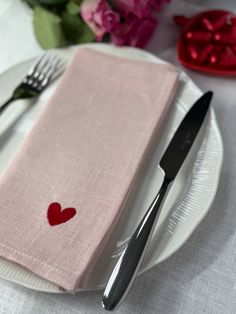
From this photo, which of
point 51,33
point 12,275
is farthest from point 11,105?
point 12,275

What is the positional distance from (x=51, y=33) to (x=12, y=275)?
392 millimetres

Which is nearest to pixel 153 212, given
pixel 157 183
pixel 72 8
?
pixel 157 183

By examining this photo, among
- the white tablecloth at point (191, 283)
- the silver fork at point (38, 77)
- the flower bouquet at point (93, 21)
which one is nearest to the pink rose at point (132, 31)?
the flower bouquet at point (93, 21)

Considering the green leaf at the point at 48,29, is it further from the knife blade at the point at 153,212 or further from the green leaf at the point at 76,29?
the knife blade at the point at 153,212

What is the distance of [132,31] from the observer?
0.71 metres

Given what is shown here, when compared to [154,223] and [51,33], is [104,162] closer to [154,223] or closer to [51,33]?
[154,223]

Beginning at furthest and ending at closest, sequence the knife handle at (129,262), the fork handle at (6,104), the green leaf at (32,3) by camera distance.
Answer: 1. the green leaf at (32,3)
2. the fork handle at (6,104)
3. the knife handle at (129,262)

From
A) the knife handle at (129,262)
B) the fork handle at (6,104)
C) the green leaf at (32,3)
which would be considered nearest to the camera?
the knife handle at (129,262)

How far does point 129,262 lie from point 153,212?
0.07 meters

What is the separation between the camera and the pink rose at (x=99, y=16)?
2.22 ft

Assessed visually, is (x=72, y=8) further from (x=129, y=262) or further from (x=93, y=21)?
(x=129, y=262)

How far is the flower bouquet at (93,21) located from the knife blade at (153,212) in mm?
175

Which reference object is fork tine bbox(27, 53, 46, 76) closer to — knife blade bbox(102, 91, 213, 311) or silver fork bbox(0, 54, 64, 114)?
silver fork bbox(0, 54, 64, 114)

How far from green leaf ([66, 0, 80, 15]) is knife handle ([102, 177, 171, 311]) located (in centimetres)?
37
